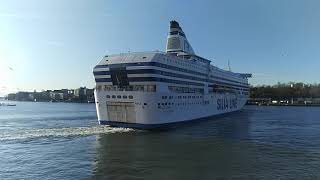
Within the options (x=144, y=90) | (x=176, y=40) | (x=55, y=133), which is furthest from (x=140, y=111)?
(x=176, y=40)

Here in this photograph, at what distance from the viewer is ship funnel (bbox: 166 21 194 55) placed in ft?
245

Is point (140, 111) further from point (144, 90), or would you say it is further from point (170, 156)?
point (170, 156)

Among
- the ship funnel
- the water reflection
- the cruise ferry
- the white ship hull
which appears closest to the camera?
the water reflection

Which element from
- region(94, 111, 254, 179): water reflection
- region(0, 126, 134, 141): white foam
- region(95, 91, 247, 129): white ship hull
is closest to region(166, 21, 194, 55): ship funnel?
region(95, 91, 247, 129): white ship hull

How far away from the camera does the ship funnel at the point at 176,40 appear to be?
74812 mm

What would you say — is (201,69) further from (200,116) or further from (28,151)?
(28,151)

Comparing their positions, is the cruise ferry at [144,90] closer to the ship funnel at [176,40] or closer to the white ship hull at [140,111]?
the white ship hull at [140,111]

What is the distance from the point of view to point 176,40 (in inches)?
2963

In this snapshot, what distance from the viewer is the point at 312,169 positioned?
26750 mm

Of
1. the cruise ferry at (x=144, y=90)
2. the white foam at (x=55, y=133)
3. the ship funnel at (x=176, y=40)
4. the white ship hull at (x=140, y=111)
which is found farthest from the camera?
the ship funnel at (x=176, y=40)

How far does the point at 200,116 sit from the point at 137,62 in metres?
21.5

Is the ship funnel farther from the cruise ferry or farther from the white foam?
the white foam

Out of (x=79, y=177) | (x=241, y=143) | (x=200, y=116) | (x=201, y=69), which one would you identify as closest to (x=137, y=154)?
(x=79, y=177)

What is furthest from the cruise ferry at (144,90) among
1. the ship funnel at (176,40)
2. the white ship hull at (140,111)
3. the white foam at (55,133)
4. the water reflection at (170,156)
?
the ship funnel at (176,40)
